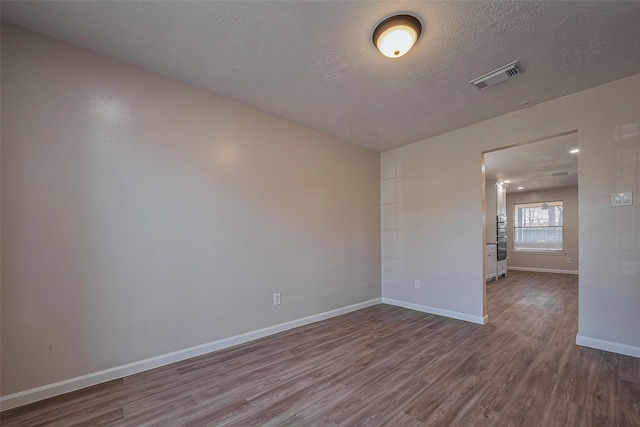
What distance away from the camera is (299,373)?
2.23 meters

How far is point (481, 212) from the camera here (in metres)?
3.41

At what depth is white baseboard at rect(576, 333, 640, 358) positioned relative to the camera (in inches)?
96.3

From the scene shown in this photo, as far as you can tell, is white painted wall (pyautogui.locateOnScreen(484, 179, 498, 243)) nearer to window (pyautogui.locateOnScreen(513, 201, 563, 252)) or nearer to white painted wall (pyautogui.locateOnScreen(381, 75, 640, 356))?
window (pyautogui.locateOnScreen(513, 201, 563, 252))

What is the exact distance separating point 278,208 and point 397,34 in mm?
2093

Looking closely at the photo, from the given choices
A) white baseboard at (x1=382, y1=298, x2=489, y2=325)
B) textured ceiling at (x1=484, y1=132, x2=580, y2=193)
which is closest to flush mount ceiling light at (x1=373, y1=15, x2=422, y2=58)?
textured ceiling at (x1=484, y1=132, x2=580, y2=193)

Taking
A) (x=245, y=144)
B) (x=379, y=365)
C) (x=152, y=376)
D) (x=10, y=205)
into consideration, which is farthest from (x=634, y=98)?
(x=10, y=205)

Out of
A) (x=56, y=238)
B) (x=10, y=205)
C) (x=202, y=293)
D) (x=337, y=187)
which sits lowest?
(x=202, y=293)

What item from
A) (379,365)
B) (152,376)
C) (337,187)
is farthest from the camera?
(337,187)

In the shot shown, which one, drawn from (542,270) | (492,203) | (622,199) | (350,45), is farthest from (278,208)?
(542,270)

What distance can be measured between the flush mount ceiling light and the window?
8693mm

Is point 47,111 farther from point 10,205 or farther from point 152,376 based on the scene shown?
point 152,376

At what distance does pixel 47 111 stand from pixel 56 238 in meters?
0.92

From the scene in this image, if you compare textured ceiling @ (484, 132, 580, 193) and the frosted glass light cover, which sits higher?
the frosted glass light cover

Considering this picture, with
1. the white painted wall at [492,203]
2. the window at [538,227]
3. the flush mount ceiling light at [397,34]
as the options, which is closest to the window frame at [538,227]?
the window at [538,227]
